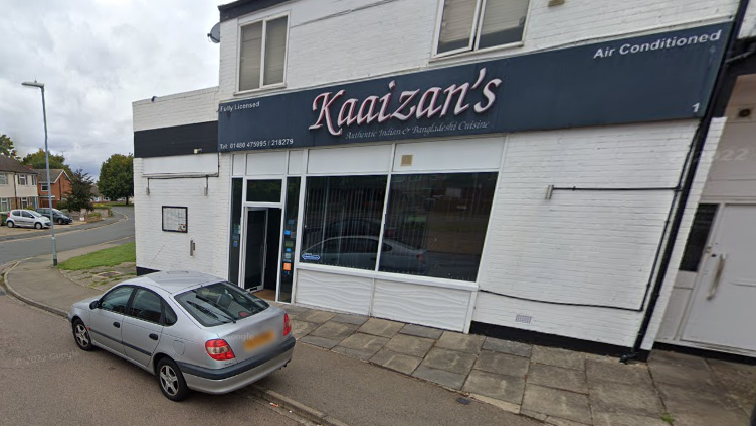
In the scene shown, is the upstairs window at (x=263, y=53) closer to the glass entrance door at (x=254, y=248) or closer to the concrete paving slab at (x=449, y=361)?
the glass entrance door at (x=254, y=248)

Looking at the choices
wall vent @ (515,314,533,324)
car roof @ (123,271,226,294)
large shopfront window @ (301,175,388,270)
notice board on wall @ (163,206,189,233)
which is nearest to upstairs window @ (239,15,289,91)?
large shopfront window @ (301,175,388,270)

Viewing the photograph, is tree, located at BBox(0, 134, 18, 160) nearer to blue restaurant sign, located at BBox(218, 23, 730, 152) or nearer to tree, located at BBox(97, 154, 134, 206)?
tree, located at BBox(97, 154, 134, 206)

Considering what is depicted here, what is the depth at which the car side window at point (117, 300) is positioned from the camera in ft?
12.4

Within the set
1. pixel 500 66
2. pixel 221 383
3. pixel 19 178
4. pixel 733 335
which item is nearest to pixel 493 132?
pixel 500 66

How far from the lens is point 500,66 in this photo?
171 inches

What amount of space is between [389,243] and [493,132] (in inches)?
105

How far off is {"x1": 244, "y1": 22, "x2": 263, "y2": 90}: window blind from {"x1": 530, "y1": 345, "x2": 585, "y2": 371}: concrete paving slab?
7.68 m

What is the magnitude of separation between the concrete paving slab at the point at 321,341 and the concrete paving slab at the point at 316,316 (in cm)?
61

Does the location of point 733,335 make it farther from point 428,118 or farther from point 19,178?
point 19,178

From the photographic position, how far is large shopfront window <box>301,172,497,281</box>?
15.8 feet

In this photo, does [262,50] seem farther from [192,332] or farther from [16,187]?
[16,187]

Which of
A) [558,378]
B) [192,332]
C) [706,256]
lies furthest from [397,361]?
[706,256]

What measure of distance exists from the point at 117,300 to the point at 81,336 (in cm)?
135

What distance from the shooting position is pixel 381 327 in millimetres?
5082
